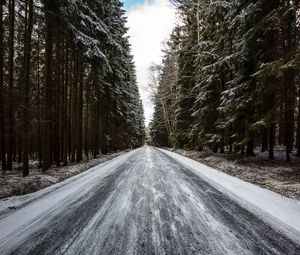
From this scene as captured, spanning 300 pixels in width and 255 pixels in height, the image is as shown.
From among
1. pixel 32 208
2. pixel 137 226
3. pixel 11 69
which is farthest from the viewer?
pixel 11 69

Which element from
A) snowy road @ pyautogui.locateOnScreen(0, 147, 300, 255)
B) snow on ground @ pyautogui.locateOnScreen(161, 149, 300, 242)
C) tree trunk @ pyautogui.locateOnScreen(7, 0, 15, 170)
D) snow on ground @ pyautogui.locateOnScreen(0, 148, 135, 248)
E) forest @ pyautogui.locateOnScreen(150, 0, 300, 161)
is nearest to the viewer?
snowy road @ pyautogui.locateOnScreen(0, 147, 300, 255)

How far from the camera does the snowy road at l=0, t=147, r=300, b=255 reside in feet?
11.9

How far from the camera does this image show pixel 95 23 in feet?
41.7

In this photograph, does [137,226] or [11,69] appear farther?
[11,69]

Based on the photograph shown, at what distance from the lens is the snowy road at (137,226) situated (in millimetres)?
3635

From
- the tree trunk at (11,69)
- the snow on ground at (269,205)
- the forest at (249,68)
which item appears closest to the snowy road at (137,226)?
the snow on ground at (269,205)

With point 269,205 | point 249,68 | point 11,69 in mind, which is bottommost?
point 269,205

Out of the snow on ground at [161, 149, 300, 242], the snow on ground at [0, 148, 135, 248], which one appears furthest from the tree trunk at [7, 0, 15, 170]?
the snow on ground at [161, 149, 300, 242]

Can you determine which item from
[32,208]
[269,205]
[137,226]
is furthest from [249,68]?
[32,208]

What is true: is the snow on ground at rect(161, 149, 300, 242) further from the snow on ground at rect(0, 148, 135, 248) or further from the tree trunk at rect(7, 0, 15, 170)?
the tree trunk at rect(7, 0, 15, 170)

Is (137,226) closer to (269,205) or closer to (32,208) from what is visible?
(32,208)

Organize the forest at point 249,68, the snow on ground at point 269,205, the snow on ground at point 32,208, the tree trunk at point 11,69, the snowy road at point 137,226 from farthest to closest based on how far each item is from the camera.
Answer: the forest at point 249,68, the tree trunk at point 11,69, the snow on ground at point 269,205, the snow on ground at point 32,208, the snowy road at point 137,226

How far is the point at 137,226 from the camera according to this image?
176 inches

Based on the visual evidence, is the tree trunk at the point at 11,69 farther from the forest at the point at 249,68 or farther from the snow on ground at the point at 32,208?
the forest at the point at 249,68
